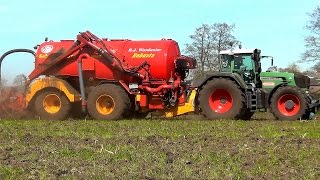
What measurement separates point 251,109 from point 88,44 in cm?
543

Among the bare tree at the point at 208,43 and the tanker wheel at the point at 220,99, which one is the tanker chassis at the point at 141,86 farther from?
the bare tree at the point at 208,43

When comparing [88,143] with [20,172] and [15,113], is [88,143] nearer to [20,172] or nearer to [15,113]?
[20,172]

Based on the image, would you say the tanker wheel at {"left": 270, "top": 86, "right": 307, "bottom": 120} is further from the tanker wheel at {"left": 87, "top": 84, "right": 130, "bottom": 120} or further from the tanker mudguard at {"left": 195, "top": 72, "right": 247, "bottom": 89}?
the tanker wheel at {"left": 87, "top": 84, "right": 130, "bottom": 120}

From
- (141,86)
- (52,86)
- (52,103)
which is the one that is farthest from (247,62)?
(52,103)

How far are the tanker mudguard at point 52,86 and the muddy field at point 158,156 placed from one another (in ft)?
18.9

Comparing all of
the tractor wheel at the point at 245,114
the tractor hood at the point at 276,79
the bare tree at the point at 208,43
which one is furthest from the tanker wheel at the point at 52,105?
the bare tree at the point at 208,43

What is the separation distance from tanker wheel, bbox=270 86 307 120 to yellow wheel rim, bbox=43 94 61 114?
6628mm

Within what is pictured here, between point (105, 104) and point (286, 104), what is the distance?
5.48 m

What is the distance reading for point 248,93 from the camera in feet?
50.3

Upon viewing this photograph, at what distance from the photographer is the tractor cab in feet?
53.4

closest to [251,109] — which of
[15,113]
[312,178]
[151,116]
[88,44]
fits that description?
[151,116]

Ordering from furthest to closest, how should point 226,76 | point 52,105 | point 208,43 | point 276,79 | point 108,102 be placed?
1. point 208,43
2. point 52,105
3. point 276,79
4. point 108,102
5. point 226,76

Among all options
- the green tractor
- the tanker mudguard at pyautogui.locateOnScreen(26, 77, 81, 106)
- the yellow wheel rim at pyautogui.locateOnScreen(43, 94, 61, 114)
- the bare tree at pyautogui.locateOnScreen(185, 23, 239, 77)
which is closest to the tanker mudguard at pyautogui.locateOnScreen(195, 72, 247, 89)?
the green tractor

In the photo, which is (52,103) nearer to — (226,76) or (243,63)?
(226,76)
